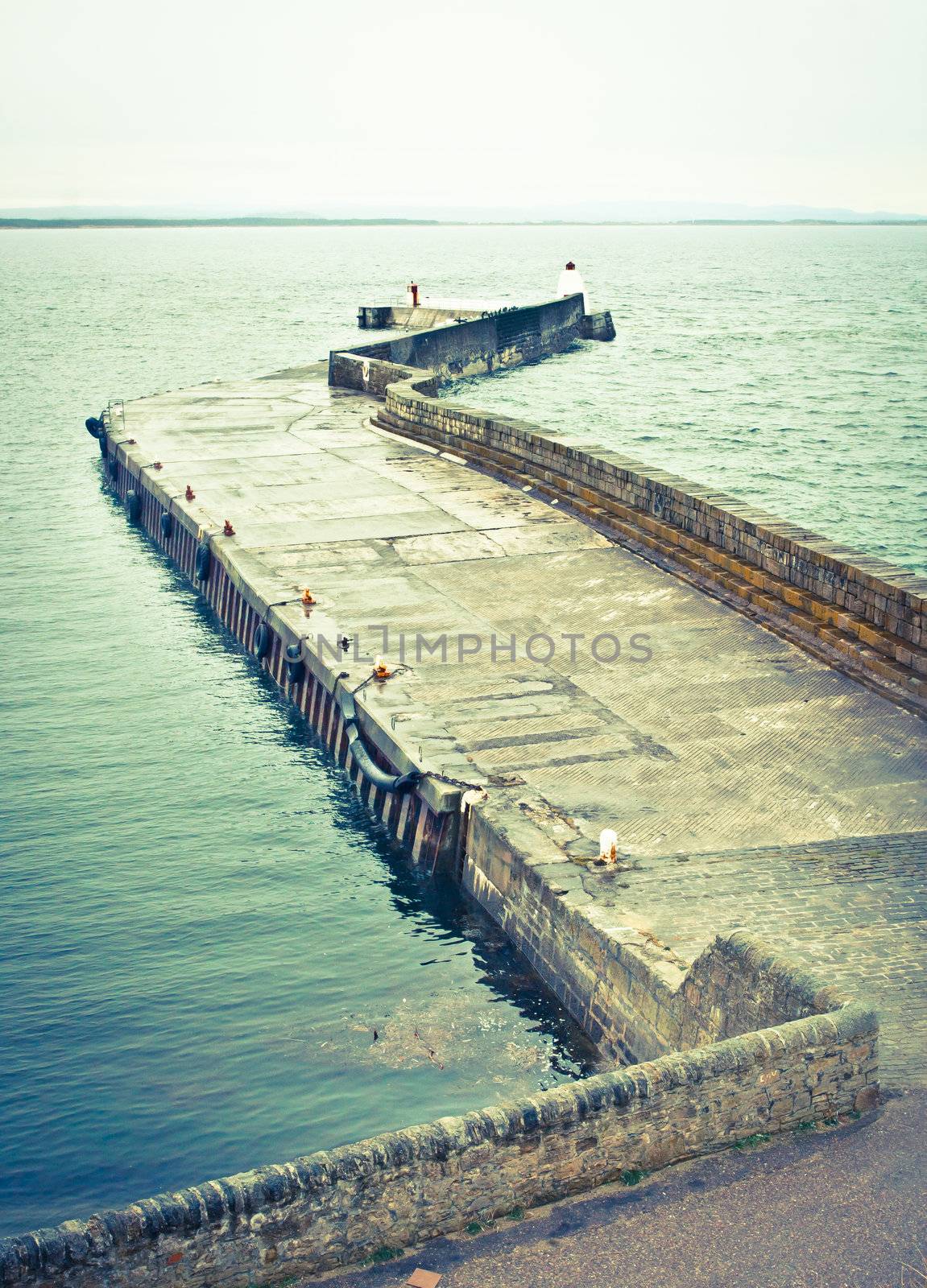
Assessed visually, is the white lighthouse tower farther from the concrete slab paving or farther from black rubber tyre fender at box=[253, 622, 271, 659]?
black rubber tyre fender at box=[253, 622, 271, 659]

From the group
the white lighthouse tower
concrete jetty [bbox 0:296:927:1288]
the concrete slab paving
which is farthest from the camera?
the white lighthouse tower

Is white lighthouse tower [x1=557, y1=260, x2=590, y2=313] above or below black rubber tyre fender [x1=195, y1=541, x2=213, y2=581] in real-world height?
above

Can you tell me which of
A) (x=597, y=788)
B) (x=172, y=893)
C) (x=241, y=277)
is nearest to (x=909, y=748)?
(x=597, y=788)

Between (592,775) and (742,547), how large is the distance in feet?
28.8

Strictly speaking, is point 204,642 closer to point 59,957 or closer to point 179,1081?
point 59,957

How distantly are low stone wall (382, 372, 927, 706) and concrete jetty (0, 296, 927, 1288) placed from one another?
71 millimetres

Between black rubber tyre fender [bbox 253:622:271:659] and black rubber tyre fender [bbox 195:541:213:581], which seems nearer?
black rubber tyre fender [bbox 253:622:271:659]

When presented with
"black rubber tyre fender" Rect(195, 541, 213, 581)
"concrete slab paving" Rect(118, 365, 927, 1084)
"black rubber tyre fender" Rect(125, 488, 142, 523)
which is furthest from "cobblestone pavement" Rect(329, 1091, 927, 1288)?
"black rubber tyre fender" Rect(125, 488, 142, 523)

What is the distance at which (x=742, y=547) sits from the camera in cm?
2445

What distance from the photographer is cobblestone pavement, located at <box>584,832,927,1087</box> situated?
40.0ft

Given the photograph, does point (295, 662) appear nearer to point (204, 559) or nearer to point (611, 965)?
point (204, 559)

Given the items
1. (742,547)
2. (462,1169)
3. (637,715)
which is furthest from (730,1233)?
(742,547)

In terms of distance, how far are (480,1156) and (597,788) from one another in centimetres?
803

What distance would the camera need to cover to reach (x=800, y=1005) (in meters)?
10.2
